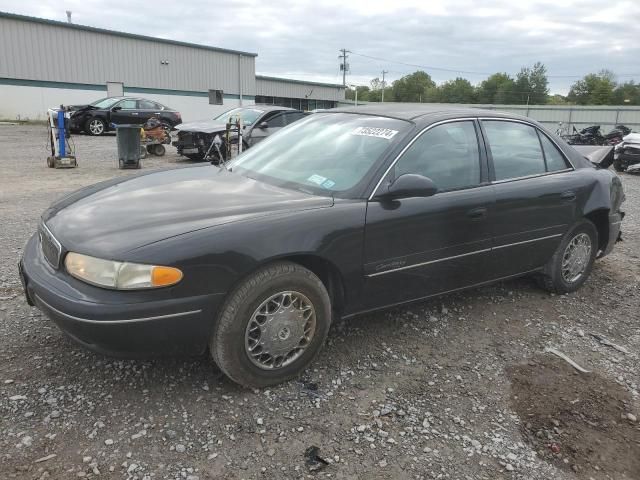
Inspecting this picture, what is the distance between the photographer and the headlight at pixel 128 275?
2.48 m

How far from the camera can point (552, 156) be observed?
14.4 feet

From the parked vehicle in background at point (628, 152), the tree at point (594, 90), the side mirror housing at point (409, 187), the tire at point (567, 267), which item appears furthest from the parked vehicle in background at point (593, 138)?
the tree at point (594, 90)

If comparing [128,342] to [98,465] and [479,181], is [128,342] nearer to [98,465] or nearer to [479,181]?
[98,465]

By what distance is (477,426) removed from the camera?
2779 mm

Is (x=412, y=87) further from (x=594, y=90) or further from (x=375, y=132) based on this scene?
(x=375, y=132)

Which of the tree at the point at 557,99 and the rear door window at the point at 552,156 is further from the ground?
the tree at the point at 557,99

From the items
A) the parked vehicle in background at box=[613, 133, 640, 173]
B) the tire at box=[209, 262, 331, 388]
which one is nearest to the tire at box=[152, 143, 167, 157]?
the tire at box=[209, 262, 331, 388]

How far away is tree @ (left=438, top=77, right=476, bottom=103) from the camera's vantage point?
308 ft

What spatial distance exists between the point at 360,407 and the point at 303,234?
3.29 ft

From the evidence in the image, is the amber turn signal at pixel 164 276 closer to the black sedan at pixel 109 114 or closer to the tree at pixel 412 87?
the black sedan at pixel 109 114

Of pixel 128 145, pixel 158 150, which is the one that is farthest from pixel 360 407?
pixel 158 150

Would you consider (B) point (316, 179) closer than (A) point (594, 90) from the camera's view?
Yes

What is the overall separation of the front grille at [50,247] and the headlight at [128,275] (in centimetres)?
32

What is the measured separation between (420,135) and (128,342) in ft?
7.32
